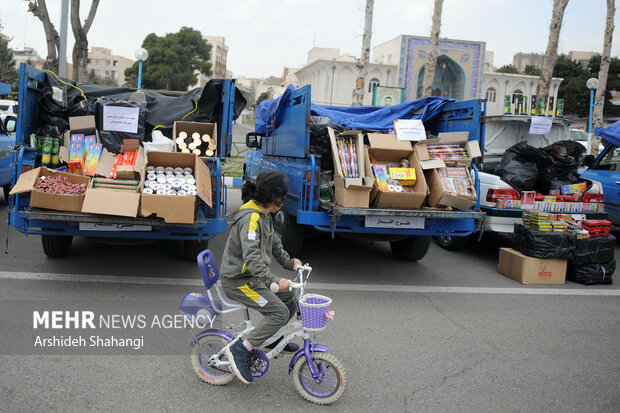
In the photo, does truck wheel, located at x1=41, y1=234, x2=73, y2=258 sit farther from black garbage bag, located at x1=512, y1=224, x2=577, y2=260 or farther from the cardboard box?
black garbage bag, located at x1=512, y1=224, x2=577, y2=260

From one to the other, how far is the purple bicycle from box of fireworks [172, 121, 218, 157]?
3.55 metres

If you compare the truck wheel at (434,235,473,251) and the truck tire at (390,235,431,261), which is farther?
the truck wheel at (434,235,473,251)

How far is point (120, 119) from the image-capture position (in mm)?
6547

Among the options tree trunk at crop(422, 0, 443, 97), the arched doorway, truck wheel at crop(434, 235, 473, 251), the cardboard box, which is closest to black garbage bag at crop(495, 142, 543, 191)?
truck wheel at crop(434, 235, 473, 251)

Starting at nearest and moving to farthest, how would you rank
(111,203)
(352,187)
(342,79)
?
(111,203) → (352,187) → (342,79)

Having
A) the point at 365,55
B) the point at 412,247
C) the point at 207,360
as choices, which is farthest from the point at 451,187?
the point at 365,55

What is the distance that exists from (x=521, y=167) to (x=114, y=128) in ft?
19.7

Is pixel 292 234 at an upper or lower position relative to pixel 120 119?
lower

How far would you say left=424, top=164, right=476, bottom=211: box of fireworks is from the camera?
626cm

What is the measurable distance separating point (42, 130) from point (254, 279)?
4581 millimetres

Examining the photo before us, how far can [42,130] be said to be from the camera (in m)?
6.54

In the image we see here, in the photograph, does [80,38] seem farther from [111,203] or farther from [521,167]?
[521,167]

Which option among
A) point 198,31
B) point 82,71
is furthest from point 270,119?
point 198,31

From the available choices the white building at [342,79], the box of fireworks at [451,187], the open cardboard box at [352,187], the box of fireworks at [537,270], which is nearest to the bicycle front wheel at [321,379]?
the open cardboard box at [352,187]
